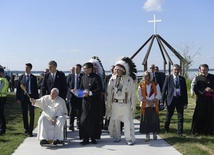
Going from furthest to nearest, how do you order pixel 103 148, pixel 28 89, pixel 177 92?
1. pixel 28 89
2. pixel 177 92
3. pixel 103 148

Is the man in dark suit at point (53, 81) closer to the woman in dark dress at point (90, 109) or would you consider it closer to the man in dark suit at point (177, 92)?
the woman in dark dress at point (90, 109)

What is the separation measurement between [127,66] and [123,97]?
73cm

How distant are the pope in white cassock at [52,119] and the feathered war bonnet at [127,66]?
1606 mm

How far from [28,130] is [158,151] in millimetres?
3703

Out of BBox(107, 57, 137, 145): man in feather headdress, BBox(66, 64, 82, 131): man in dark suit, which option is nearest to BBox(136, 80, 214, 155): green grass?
BBox(107, 57, 137, 145): man in feather headdress

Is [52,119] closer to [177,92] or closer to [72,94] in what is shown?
[72,94]

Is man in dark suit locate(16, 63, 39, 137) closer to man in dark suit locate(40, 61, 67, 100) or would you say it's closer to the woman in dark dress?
man in dark suit locate(40, 61, 67, 100)

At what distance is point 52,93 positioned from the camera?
754 centimetres

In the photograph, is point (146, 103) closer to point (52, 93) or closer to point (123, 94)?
point (123, 94)

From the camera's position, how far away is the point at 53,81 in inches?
317

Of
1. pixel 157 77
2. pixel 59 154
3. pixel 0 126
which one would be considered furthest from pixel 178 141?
pixel 0 126

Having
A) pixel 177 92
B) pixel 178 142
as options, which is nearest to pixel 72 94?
pixel 177 92

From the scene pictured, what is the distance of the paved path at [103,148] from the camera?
6547 millimetres

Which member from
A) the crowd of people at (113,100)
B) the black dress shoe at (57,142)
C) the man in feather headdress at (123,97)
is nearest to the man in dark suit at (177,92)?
the crowd of people at (113,100)
